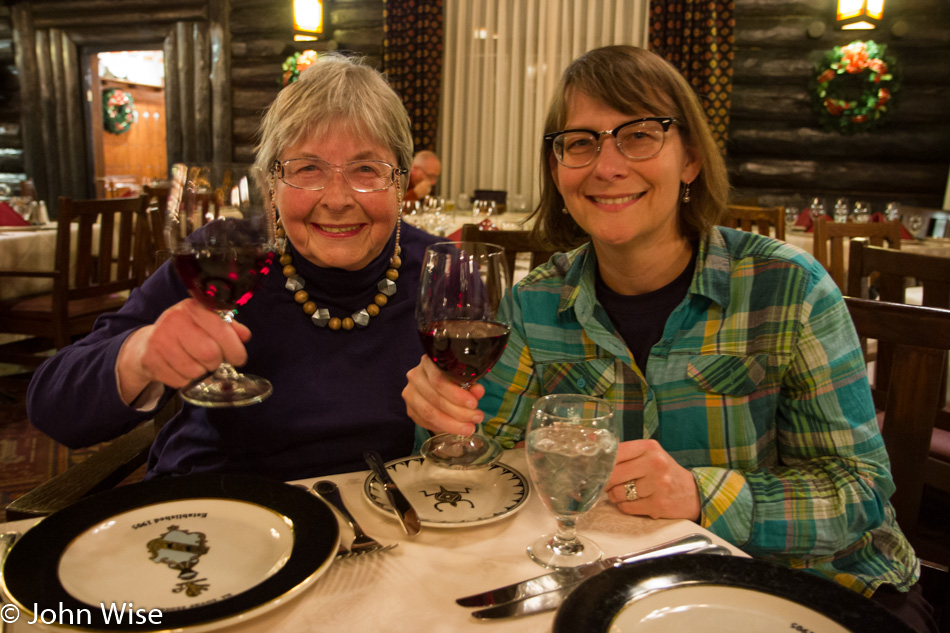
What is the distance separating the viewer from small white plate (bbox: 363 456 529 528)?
34.9 inches

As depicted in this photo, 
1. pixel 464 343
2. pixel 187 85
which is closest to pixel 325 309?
pixel 464 343

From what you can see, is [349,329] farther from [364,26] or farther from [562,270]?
[364,26]

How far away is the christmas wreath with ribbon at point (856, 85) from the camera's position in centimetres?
528

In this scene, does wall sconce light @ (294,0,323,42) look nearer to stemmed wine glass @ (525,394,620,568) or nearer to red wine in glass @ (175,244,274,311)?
red wine in glass @ (175,244,274,311)

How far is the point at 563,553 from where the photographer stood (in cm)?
81

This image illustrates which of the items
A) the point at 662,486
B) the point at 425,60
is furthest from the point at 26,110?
the point at 662,486

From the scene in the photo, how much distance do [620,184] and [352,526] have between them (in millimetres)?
781

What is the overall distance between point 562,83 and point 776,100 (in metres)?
5.27

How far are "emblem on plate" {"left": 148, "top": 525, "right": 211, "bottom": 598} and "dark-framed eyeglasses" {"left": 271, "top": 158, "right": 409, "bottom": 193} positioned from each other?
73cm

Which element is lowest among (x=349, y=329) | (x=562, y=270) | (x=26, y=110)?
(x=349, y=329)

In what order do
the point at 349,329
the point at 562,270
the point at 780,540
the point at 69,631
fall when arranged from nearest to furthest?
the point at 69,631, the point at 780,540, the point at 349,329, the point at 562,270

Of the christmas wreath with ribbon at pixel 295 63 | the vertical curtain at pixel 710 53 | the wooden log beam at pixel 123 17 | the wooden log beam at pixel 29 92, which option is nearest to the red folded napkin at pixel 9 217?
the christmas wreath with ribbon at pixel 295 63

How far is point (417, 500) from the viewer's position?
0.94 m

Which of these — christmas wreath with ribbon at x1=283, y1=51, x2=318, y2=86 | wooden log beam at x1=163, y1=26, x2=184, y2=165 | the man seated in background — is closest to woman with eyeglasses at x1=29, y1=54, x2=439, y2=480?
the man seated in background
